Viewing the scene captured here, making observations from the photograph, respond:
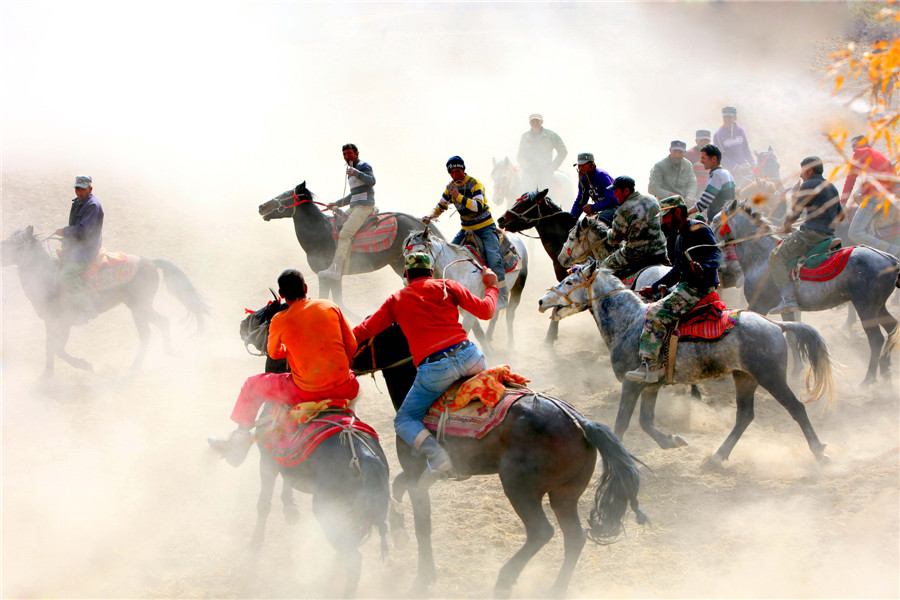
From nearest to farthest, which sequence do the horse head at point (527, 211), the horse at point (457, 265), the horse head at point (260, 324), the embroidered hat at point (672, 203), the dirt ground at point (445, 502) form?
the dirt ground at point (445, 502)
the horse head at point (260, 324)
the embroidered hat at point (672, 203)
the horse at point (457, 265)
the horse head at point (527, 211)

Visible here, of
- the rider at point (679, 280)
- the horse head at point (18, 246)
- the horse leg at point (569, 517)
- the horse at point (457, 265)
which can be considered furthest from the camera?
the horse head at point (18, 246)

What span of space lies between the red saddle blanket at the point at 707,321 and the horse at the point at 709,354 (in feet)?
0.23

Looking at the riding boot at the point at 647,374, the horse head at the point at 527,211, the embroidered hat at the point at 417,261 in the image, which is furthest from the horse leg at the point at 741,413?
the horse head at the point at 527,211

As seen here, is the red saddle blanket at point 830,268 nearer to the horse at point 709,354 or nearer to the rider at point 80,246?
the horse at point 709,354

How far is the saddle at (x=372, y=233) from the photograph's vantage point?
11.6 metres

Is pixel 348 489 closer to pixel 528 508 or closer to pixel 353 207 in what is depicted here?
pixel 528 508

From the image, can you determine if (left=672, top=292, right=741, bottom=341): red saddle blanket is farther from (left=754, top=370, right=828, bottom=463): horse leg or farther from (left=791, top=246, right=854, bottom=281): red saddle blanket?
(left=791, top=246, right=854, bottom=281): red saddle blanket

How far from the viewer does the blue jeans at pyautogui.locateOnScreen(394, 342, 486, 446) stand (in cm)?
533

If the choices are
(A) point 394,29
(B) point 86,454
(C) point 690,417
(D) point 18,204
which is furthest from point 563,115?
(B) point 86,454

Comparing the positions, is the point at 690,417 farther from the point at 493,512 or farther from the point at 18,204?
the point at 18,204

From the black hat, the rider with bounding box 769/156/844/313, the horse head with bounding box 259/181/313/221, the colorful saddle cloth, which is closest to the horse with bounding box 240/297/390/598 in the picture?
the colorful saddle cloth

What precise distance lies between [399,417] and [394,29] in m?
34.3

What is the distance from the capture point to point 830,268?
9008mm

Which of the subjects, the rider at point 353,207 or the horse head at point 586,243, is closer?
the horse head at point 586,243
